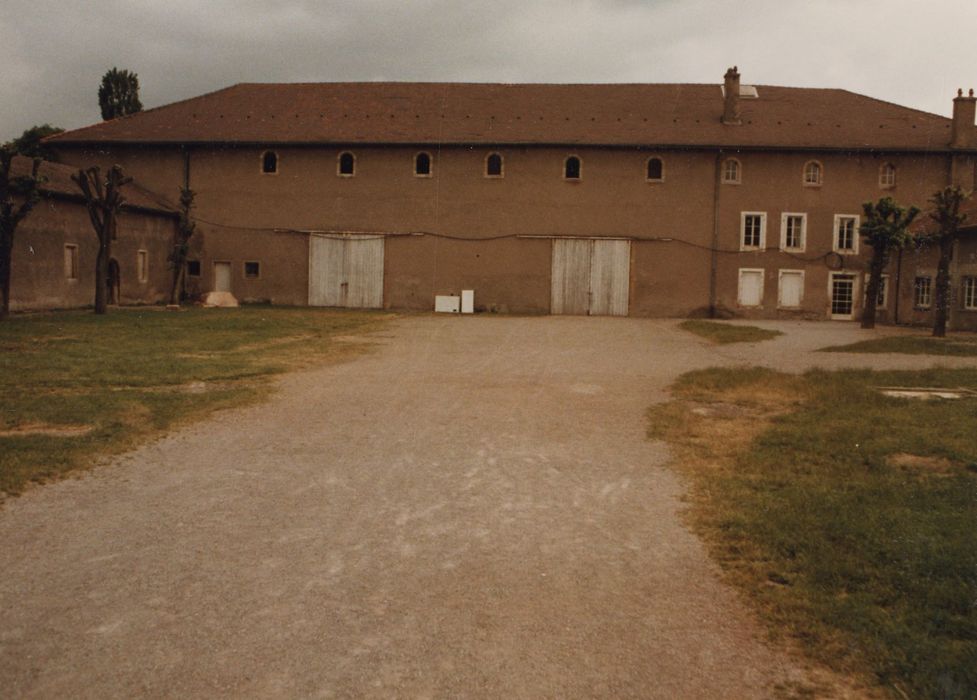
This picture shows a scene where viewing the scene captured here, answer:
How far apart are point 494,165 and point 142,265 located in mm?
15384

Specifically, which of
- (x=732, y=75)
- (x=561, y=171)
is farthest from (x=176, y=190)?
(x=732, y=75)

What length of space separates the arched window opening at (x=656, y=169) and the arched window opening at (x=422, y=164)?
962cm

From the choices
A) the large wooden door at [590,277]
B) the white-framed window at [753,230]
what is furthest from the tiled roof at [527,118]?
the large wooden door at [590,277]

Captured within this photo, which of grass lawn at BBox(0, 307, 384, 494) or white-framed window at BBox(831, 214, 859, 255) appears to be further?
white-framed window at BBox(831, 214, 859, 255)

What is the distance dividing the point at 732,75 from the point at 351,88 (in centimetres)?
1795

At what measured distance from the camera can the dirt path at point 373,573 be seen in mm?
3703

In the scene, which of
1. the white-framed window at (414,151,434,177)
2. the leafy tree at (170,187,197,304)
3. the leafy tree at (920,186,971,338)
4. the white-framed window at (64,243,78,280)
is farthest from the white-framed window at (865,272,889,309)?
the white-framed window at (64,243,78,280)

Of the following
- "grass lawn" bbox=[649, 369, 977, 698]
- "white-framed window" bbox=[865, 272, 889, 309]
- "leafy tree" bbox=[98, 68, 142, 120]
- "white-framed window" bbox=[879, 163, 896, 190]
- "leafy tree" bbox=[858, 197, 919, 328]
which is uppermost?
"leafy tree" bbox=[98, 68, 142, 120]

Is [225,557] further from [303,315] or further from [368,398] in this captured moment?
[303,315]

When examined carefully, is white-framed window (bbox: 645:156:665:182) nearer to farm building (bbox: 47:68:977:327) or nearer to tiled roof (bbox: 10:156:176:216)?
farm building (bbox: 47:68:977:327)

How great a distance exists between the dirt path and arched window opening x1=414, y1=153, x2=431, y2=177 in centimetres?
2792

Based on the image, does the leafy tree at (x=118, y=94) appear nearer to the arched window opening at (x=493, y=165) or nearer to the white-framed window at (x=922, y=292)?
the arched window opening at (x=493, y=165)

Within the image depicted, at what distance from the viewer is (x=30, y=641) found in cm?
391

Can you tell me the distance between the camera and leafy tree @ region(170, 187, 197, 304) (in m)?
34.1
